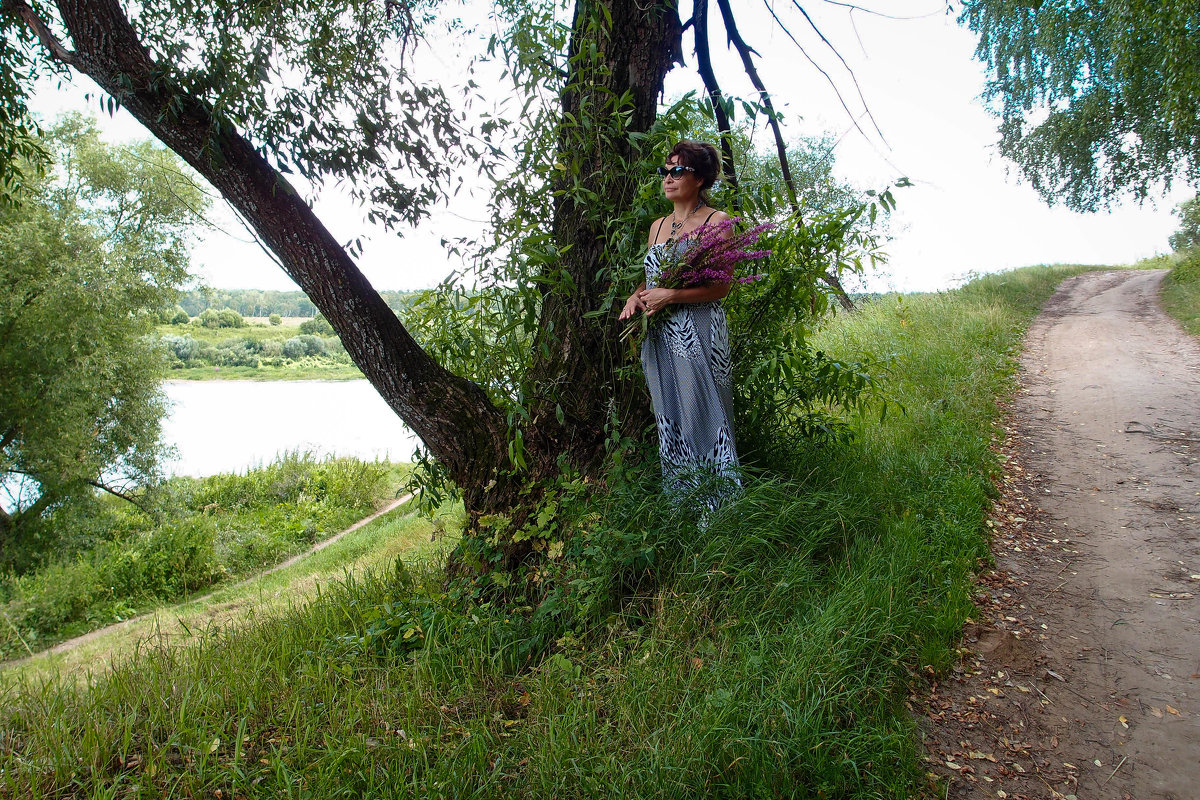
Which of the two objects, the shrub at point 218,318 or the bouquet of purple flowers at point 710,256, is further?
the shrub at point 218,318

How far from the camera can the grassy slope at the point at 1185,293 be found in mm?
10898

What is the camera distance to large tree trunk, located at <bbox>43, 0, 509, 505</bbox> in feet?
11.5

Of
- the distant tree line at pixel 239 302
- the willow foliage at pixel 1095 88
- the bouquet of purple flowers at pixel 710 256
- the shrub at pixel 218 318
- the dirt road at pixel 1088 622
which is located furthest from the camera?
the shrub at pixel 218 318

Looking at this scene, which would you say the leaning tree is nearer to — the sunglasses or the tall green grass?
the sunglasses

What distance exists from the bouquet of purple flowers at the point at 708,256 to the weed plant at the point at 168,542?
537 inches

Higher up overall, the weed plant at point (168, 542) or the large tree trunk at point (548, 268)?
the large tree trunk at point (548, 268)

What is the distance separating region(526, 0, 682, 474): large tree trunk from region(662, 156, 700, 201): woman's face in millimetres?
200

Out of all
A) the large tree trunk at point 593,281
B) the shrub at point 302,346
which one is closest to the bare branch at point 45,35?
the large tree trunk at point 593,281

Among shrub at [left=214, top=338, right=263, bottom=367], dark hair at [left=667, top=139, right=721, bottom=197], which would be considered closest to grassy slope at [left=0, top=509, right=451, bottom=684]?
dark hair at [left=667, top=139, right=721, bottom=197]

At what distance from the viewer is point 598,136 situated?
360 centimetres

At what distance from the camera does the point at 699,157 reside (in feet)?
11.3

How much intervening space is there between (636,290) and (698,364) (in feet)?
1.57

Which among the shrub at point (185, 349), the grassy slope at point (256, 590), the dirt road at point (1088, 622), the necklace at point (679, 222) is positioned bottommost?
the grassy slope at point (256, 590)

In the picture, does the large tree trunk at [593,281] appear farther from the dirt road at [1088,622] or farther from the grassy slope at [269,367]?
the grassy slope at [269,367]
